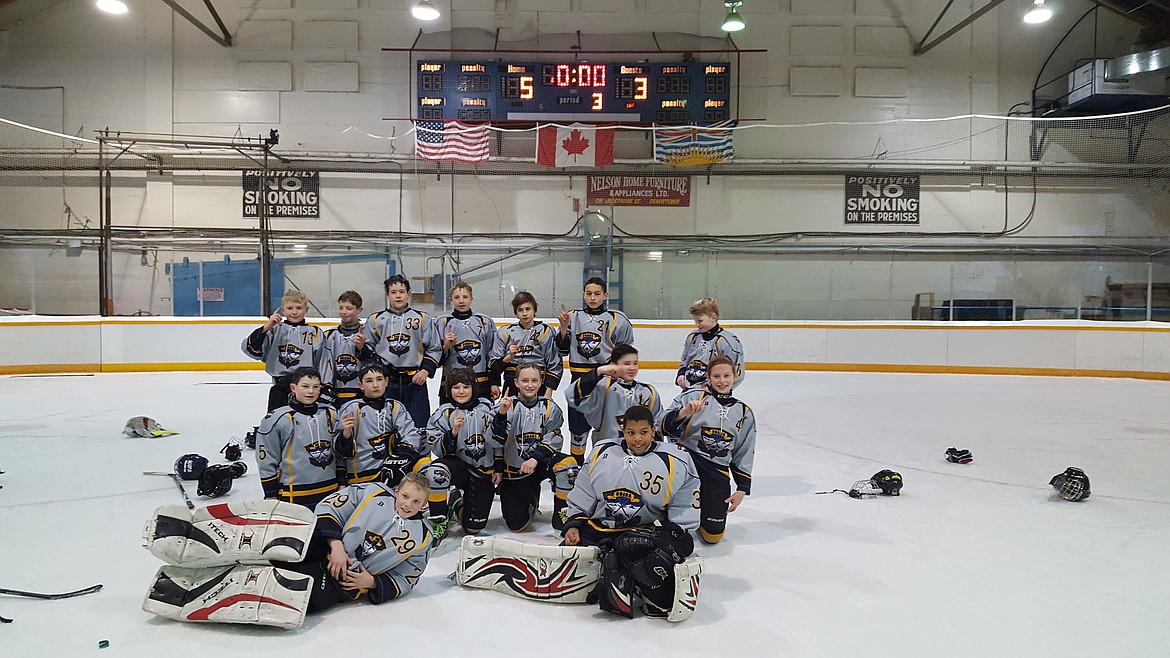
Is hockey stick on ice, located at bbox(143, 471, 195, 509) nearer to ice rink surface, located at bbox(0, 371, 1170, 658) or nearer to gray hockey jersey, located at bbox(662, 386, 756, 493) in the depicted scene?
ice rink surface, located at bbox(0, 371, 1170, 658)

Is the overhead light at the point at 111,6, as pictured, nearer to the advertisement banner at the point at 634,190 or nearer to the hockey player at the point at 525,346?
the advertisement banner at the point at 634,190

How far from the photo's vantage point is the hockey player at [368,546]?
2518 mm

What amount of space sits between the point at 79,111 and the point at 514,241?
9.38m

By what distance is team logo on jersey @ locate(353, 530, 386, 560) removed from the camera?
2.61 m

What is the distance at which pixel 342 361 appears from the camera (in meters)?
4.69

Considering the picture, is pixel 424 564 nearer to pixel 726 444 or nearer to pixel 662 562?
pixel 662 562

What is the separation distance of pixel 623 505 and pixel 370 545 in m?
0.98

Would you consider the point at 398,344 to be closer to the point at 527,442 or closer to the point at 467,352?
the point at 467,352

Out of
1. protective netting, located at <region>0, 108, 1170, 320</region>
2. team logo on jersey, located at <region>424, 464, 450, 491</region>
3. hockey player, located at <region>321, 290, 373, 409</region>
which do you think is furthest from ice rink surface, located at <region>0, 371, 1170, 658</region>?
protective netting, located at <region>0, 108, 1170, 320</region>

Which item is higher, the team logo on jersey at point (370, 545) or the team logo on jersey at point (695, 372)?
the team logo on jersey at point (695, 372)

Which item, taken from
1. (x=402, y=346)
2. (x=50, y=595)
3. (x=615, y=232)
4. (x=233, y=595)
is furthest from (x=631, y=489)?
(x=615, y=232)

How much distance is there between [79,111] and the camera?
14.5 meters

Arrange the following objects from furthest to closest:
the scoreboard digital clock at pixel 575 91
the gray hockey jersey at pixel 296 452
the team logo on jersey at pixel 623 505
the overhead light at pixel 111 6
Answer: the scoreboard digital clock at pixel 575 91, the overhead light at pixel 111 6, the gray hockey jersey at pixel 296 452, the team logo on jersey at pixel 623 505

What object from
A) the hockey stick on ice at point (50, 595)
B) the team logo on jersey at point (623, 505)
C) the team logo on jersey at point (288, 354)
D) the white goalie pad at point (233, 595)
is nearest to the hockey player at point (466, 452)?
the team logo on jersey at point (623, 505)
